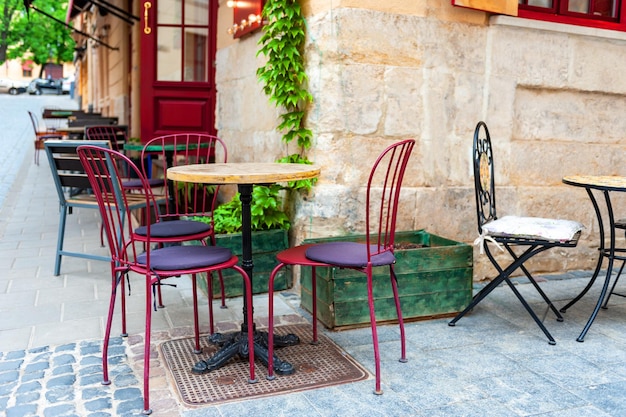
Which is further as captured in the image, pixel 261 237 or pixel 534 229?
pixel 261 237

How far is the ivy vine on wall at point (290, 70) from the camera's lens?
3902 mm

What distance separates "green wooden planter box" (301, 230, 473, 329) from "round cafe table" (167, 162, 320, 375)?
358mm

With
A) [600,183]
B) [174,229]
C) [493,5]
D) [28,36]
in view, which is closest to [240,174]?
[174,229]

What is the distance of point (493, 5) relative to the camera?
4066 mm

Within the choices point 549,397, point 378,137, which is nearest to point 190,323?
point 378,137

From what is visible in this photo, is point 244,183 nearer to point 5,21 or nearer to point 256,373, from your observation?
point 256,373

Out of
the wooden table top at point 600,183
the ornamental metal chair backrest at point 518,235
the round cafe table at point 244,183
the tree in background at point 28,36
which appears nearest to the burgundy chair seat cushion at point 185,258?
the round cafe table at point 244,183

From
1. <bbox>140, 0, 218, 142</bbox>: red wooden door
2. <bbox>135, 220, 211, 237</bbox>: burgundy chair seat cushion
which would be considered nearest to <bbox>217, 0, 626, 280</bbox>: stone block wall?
<bbox>135, 220, 211, 237</bbox>: burgundy chair seat cushion

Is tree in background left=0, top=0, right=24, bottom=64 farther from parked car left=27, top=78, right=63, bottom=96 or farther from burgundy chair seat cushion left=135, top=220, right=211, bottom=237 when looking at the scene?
burgundy chair seat cushion left=135, top=220, right=211, bottom=237

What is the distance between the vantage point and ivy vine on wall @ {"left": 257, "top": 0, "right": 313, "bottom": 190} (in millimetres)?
3902

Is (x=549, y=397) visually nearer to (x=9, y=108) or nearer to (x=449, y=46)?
(x=449, y=46)

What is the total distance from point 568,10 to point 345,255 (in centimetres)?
293

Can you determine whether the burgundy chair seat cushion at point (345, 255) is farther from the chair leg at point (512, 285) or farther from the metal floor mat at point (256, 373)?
the chair leg at point (512, 285)

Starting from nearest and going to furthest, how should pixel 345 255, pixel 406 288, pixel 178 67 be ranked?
pixel 345 255 < pixel 406 288 < pixel 178 67
